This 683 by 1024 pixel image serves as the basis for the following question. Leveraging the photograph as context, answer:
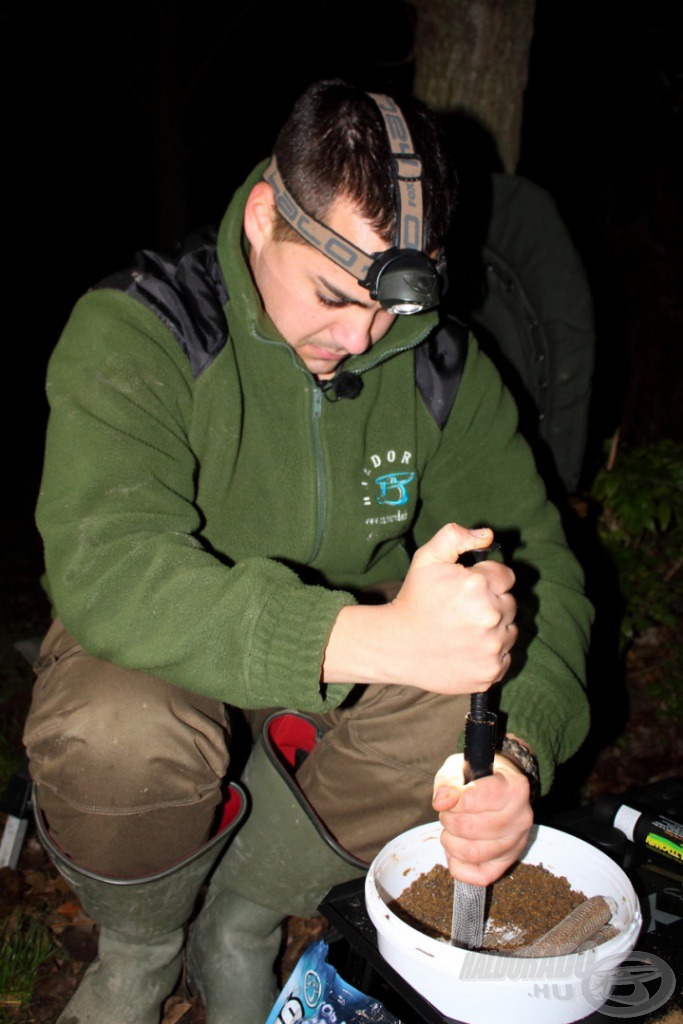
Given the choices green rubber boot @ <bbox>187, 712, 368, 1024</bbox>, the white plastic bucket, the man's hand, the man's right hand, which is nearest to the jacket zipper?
green rubber boot @ <bbox>187, 712, 368, 1024</bbox>

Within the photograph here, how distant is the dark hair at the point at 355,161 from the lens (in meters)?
2.00

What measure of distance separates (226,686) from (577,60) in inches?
421

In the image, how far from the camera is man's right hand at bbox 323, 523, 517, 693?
62.4 inches

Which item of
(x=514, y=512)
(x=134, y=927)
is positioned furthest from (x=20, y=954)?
(x=514, y=512)

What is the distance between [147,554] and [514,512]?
1.18m

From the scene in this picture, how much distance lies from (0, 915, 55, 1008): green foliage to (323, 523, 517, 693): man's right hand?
143 cm

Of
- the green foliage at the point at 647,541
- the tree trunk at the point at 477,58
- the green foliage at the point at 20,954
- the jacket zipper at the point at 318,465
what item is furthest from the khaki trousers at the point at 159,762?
the tree trunk at the point at 477,58

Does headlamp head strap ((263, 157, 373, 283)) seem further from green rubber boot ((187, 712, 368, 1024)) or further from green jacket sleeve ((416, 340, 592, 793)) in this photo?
green rubber boot ((187, 712, 368, 1024))

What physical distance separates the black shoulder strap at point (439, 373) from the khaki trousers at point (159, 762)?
83 centimetres

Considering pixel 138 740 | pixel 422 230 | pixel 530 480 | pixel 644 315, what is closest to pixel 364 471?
pixel 530 480

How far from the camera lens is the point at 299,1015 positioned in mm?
1771

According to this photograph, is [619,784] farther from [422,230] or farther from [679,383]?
[679,383]

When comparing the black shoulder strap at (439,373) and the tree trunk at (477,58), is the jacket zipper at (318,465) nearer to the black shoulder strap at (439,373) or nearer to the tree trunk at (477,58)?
the black shoulder strap at (439,373)

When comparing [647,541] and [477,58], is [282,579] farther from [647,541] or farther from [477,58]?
[647,541]
